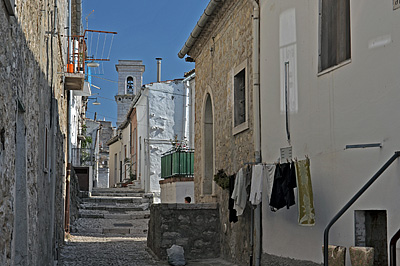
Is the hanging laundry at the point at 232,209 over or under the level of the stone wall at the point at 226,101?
under

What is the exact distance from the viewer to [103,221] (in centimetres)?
2062

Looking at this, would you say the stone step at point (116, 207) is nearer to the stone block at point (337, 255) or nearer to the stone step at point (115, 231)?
the stone step at point (115, 231)

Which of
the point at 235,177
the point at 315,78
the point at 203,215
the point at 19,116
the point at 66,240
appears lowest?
the point at 66,240

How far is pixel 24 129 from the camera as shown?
6.01 m

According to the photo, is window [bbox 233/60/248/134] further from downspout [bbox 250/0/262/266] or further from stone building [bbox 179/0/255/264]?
downspout [bbox 250/0/262/266]

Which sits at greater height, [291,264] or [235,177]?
[235,177]

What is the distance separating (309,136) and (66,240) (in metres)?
9.84

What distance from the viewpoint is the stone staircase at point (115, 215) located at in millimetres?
18781

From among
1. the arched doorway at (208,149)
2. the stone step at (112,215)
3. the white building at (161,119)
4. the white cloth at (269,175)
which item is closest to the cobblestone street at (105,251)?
the arched doorway at (208,149)

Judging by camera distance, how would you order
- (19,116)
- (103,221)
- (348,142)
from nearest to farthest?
(19,116) → (348,142) → (103,221)

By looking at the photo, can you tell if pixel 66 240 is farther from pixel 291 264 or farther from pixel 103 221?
pixel 291 264

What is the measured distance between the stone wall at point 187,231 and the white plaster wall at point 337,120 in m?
2.78

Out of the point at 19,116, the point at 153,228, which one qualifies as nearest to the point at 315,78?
the point at 19,116

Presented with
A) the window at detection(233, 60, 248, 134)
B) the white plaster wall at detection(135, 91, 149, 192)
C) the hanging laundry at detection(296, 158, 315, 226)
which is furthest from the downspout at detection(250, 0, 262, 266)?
the white plaster wall at detection(135, 91, 149, 192)
